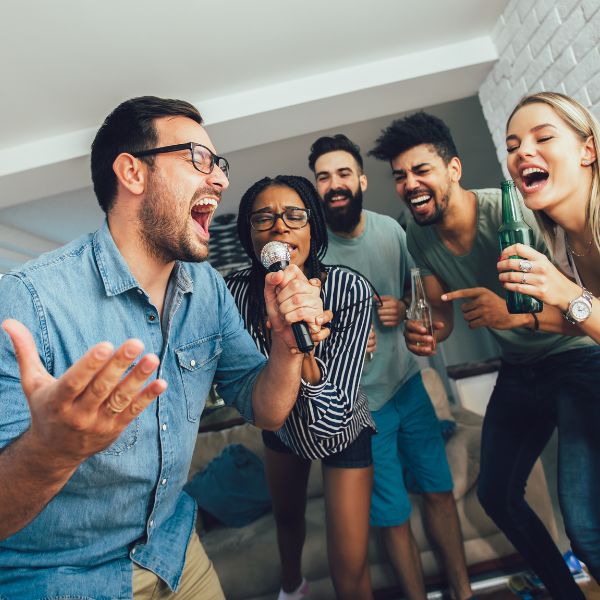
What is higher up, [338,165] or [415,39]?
[415,39]

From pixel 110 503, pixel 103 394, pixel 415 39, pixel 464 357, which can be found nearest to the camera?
pixel 103 394

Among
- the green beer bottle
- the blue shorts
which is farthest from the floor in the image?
the green beer bottle

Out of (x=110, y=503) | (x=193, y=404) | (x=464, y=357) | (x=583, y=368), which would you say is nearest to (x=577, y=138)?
(x=583, y=368)

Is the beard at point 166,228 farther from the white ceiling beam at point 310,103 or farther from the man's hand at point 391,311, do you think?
the white ceiling beam at point 310,103

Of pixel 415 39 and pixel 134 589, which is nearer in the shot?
pixel 134 589

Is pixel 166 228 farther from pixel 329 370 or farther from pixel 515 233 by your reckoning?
pixel 515 233

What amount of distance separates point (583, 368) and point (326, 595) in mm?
1534

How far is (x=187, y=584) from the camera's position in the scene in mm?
1211

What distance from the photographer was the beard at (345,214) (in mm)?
2084

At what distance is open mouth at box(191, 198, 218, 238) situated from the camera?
4.30ft

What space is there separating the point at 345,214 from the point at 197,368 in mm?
1111

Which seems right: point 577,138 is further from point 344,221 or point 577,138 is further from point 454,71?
point 454,71

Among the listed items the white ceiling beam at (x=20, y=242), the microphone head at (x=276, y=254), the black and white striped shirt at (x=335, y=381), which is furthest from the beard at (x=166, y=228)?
the white ceiling beam at (x=20, y=242)

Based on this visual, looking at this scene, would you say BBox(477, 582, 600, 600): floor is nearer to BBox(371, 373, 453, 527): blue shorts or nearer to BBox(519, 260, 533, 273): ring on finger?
BBox(371, 373, 453, 527): blue shorts
